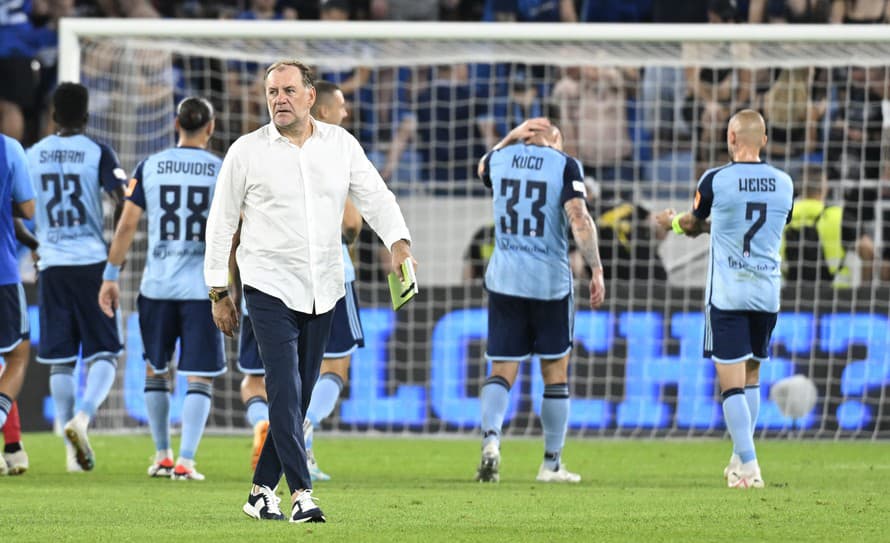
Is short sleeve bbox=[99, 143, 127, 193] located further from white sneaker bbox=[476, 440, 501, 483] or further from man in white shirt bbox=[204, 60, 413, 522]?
man in white shirt bbox=[204, 60, 413, 522]

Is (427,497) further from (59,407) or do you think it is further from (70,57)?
(70,57)

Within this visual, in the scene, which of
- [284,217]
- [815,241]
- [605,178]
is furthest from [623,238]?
[284,217]

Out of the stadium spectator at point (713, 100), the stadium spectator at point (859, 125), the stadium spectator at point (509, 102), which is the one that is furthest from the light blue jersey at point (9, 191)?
the stadium spectator at point (859, 125)

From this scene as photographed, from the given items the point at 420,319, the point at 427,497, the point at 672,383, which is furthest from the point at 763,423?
the point at 427,497

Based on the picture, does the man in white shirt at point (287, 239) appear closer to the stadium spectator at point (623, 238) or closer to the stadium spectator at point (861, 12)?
the stadium spectator at point (623, 238)

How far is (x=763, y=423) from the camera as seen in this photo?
1398 cm

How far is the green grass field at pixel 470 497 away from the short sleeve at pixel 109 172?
6.11ft

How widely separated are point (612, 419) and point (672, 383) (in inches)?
23.6

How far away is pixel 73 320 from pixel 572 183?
348 cm

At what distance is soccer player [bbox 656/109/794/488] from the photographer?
32.2ft

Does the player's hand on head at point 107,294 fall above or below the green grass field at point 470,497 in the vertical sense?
above

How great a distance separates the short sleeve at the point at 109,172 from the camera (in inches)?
430

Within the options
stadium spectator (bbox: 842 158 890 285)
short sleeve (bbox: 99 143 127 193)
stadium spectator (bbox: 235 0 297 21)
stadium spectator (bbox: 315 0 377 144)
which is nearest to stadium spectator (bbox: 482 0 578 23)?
stadium spectator (bbox: 315 0 377 144)

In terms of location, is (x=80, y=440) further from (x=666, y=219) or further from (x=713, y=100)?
(x=713, y=100)
